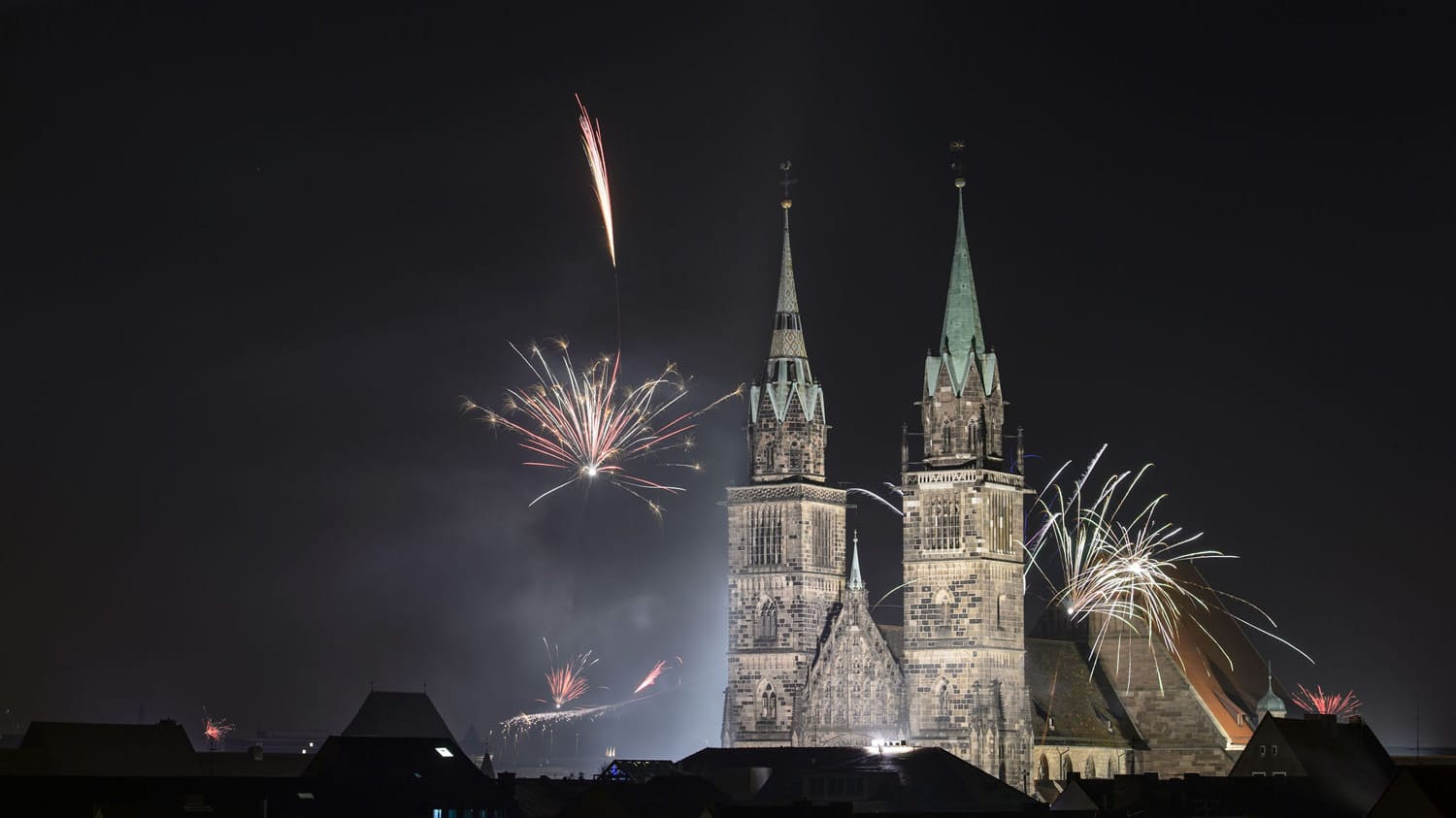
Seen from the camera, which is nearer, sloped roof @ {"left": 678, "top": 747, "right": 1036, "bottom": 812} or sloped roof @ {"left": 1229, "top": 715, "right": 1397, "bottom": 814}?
sloped roof @ {"left": 678, "top": 747, "right": 1036, "bottom": 812}

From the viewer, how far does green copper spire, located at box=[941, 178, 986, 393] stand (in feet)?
423

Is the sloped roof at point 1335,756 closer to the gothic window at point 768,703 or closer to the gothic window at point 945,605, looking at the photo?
the gothic window at point 945,605

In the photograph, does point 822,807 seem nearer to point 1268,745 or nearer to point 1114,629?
point 1268,745

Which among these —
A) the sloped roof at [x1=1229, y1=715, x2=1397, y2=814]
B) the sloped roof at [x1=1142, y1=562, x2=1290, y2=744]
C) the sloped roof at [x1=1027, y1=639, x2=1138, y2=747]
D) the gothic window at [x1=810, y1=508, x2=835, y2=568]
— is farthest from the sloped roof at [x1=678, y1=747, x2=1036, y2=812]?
the sloped roof at [x1=1142, y1=562, x2=1290, y2=744]

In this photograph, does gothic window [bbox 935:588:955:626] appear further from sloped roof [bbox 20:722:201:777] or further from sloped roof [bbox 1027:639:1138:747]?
sloped roof [bbox 20:722:201:777]

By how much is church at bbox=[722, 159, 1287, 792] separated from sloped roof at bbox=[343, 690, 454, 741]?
1415 cm

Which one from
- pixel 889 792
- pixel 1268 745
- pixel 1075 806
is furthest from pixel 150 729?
pixel 1268 745

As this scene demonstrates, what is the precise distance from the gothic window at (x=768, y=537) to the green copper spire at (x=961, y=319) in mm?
11275

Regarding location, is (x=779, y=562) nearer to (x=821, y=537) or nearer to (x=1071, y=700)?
(x=821, y=537)

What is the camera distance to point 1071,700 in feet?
434

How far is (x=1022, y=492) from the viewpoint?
130 metres

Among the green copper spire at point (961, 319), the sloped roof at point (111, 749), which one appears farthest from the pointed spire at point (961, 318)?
the sloped roof at point (111, 749)

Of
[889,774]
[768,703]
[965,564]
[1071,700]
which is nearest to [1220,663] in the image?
[1071,700]

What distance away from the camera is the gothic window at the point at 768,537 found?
437ft
